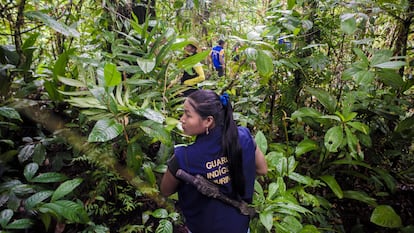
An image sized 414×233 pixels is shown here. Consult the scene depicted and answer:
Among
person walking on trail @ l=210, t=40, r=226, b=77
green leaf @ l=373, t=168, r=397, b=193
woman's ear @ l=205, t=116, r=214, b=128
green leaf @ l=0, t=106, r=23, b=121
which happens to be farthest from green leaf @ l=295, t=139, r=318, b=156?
Result: person walking on trail @ l=210, t=40, r=226, b=77

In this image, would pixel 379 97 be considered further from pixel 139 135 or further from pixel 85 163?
pixel 85 163

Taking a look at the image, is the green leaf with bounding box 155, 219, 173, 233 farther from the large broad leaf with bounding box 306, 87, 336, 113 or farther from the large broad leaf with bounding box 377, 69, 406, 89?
the large broad leaf with bounding box 377, 69, 406, 89

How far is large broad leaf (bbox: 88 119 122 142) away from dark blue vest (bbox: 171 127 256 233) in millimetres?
297

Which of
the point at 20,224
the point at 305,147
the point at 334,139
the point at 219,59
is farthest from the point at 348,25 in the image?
the point at 219,59

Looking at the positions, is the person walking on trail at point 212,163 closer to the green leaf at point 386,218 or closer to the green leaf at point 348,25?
the green leaf at point 348,25

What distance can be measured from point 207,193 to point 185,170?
150mm

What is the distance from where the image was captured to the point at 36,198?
135 centimetres

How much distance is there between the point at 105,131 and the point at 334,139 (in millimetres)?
1332

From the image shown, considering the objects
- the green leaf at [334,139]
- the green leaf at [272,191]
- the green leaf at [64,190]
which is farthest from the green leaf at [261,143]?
the green leaf at [64,190]

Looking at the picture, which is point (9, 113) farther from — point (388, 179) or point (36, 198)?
point (388, 179)

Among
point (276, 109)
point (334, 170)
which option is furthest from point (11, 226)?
point (334, 170)

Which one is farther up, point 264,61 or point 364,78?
point 264,61

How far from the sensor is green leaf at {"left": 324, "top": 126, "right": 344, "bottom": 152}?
1.71 m

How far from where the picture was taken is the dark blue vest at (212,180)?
4.33ft
